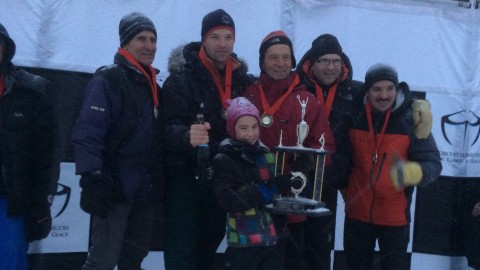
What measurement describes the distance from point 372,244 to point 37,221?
196cm

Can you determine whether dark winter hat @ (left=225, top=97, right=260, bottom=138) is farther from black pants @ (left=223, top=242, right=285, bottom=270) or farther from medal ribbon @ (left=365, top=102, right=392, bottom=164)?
medal ribbon @ (left=365, top=102, right=392, bottom=164)

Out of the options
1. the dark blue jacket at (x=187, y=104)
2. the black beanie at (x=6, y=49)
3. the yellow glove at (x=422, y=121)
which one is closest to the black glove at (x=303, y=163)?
the dark blue jacket at (x=187, y=104)

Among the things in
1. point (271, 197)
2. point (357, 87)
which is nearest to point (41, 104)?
point (271, 197)

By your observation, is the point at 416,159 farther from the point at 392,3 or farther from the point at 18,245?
the point at 18,245

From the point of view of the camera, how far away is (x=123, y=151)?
10.1 ft

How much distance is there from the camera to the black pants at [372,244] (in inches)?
142

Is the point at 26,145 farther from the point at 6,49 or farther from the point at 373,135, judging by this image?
the point at 373,135

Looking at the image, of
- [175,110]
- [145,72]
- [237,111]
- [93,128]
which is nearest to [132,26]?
[145,72]

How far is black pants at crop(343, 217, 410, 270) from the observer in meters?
3.61

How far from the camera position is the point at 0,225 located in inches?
121

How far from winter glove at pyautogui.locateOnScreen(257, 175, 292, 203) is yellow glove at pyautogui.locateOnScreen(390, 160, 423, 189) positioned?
2.43ft

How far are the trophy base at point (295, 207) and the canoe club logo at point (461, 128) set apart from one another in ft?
6.40

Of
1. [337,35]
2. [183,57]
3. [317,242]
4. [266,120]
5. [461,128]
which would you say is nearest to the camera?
[266,120]

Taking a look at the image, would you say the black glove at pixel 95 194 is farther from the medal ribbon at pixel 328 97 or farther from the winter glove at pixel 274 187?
the medal ribbon at pixel 328 97
